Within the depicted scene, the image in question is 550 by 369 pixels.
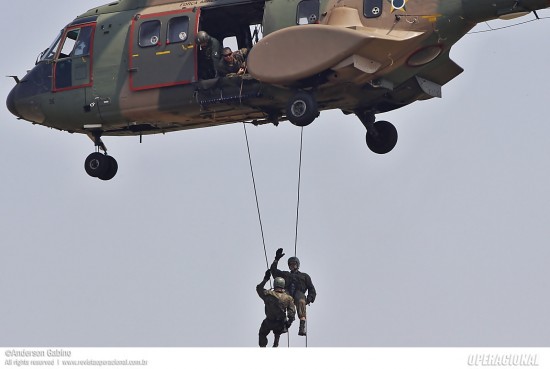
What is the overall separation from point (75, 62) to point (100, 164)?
7.25ft

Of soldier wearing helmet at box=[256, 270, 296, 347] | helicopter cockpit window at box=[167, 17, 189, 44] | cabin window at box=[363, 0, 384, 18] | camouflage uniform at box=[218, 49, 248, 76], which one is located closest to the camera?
cabin window at box=[363, 0, 384, 18]

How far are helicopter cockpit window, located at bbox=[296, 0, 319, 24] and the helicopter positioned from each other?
19 mm

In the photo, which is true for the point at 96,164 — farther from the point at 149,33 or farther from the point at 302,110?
the point at 302,110

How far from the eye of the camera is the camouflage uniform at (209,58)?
32250 millimetres

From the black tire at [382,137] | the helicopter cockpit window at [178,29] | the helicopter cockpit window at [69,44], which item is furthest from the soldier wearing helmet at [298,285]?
the helicopter cockpit window at [69,44]

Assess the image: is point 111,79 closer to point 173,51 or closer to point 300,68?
point 173,51

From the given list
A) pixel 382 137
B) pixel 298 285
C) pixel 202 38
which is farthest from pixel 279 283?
pixel 202 38

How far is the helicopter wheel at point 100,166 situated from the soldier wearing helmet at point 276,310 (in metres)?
5.31

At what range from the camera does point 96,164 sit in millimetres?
35062

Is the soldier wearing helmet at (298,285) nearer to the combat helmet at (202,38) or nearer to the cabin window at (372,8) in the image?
the combat helmet at (202,38)

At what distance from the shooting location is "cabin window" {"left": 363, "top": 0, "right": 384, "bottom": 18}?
30719 mm

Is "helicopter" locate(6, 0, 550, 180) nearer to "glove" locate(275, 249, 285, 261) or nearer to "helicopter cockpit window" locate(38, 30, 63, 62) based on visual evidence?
Answer: "helicopter cockpit window" locate(38, 30, 63, 62)

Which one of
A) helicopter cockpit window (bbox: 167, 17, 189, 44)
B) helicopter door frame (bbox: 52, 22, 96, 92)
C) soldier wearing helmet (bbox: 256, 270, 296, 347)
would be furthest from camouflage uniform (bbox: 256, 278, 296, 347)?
helicopter door frame (bbox: 52, 22, 96, 92)
